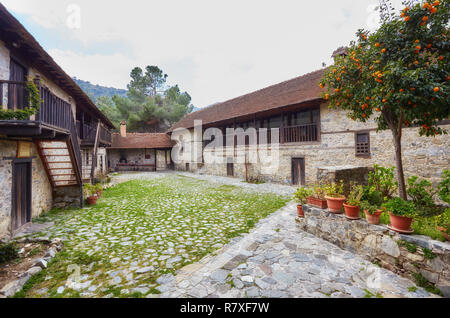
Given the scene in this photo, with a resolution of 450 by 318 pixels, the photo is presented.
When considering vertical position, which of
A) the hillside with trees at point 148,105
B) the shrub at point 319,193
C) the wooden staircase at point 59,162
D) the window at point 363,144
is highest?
the hillside with trees at point 148,105

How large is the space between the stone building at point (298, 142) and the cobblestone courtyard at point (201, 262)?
88.8 inches

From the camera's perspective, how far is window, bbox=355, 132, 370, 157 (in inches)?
364

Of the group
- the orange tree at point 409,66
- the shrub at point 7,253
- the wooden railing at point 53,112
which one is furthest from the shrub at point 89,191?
the orange tree at point 409,66

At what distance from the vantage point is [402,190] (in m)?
4.26

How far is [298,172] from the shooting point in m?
11.9

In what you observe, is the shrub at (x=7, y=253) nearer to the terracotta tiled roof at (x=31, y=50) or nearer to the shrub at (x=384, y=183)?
the terracotta tiled roof at (x=31, y=50)

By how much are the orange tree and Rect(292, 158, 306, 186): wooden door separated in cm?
731

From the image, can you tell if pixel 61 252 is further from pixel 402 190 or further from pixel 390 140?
pixel 390 140

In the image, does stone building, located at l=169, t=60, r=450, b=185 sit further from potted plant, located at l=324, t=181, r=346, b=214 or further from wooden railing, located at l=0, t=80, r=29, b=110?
wooden railing, located at l=0, t=80, r=29, b=110

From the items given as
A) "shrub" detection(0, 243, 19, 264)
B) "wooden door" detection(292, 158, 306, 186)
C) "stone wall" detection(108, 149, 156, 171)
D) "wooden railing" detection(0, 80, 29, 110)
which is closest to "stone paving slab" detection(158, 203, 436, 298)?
"shrub" detection(0, 243, 19, 264)

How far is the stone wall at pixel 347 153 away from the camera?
24.3ft

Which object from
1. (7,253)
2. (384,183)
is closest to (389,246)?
(384,183)

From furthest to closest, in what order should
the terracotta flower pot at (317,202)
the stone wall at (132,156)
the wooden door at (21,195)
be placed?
the stone wall at (132,156) → the wooden door at (21,195) → the terracotta flower pot at (317,202)
